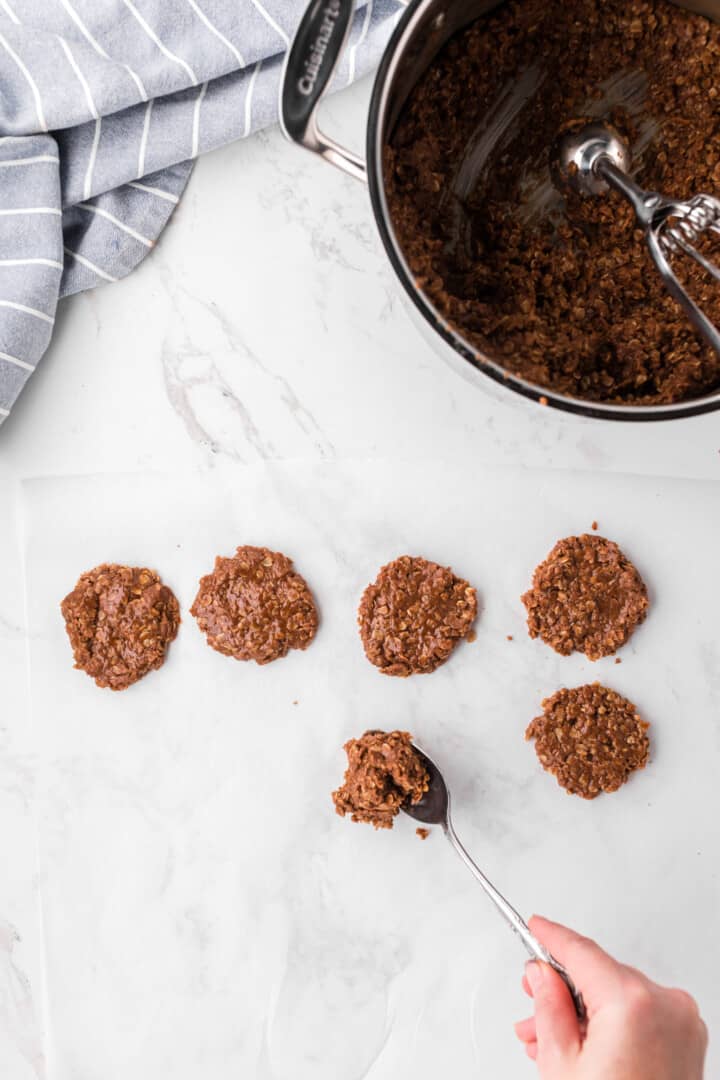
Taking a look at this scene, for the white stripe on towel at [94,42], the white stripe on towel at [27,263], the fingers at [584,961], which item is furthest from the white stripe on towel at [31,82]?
the fingers at [584,961]

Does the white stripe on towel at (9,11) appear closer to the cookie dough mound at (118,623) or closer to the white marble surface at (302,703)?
the white marble surface at (302,703)

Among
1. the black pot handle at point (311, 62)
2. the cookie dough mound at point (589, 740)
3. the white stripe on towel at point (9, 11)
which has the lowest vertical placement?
the cookie dough mound at point (589, 740)

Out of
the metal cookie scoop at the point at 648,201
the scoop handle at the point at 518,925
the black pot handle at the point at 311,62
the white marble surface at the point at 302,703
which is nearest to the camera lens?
the black pot handle at the point at 311,62

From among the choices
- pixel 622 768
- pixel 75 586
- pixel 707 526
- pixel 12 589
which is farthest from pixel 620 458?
pixel 12 589

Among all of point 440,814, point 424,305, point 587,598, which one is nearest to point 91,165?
point 424,305

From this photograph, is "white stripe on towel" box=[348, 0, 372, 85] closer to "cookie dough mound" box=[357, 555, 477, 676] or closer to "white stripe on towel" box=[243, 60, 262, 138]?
"white stripe on towel" box=[243, 60, 262, 138]

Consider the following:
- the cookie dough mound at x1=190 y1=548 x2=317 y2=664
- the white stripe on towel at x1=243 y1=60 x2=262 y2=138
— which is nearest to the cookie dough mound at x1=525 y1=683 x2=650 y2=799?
the cookie dough mound at x1=190 y1=548 x2=317 y2=664

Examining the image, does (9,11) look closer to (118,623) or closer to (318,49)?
(318,49)
